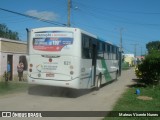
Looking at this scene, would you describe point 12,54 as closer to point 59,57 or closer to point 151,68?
point 151,68

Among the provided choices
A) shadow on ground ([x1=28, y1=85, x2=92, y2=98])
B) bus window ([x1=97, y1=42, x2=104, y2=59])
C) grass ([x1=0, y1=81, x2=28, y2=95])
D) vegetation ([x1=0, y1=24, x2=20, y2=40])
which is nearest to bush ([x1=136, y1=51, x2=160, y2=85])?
bus window ([x1=97, y1=42, x2=104, y2=59])

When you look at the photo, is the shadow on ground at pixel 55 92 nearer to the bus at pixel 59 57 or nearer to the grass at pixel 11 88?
the grass at pixel 11 88

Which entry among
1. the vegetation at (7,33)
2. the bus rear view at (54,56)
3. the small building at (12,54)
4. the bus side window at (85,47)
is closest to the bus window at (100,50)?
the bus side window at (85,47)

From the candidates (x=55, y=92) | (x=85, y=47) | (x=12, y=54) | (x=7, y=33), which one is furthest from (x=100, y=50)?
(x=7, y=33)

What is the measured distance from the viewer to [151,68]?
2242cm

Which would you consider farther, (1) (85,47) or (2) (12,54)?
(2) (12,54)

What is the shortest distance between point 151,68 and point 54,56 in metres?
8.61

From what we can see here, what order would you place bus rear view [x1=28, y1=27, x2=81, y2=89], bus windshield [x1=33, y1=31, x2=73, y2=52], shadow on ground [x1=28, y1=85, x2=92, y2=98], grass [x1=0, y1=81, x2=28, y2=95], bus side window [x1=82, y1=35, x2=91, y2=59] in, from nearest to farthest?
bus rear view [x1=28, y1=27, x2=81, y2=89] < bus windshield [x1=33, y1=31, x2=73, y2=52] < bus side window [x1=82, y1=35, x2=91, y2=59] < shadow on ground [x1=28, y1=85, x2=92, y2=98] < grass [x1=0, y1=81, x2=28, y2=95]

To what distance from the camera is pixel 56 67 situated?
16281 millimetres

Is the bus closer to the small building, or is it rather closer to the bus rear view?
the bus rear view

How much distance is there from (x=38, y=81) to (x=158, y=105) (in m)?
5.95

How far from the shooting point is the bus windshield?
1622cm

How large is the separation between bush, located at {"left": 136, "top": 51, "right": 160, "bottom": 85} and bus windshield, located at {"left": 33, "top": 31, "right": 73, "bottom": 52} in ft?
26.0

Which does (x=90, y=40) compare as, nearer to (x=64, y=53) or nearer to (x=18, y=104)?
(x=64, y=53)
